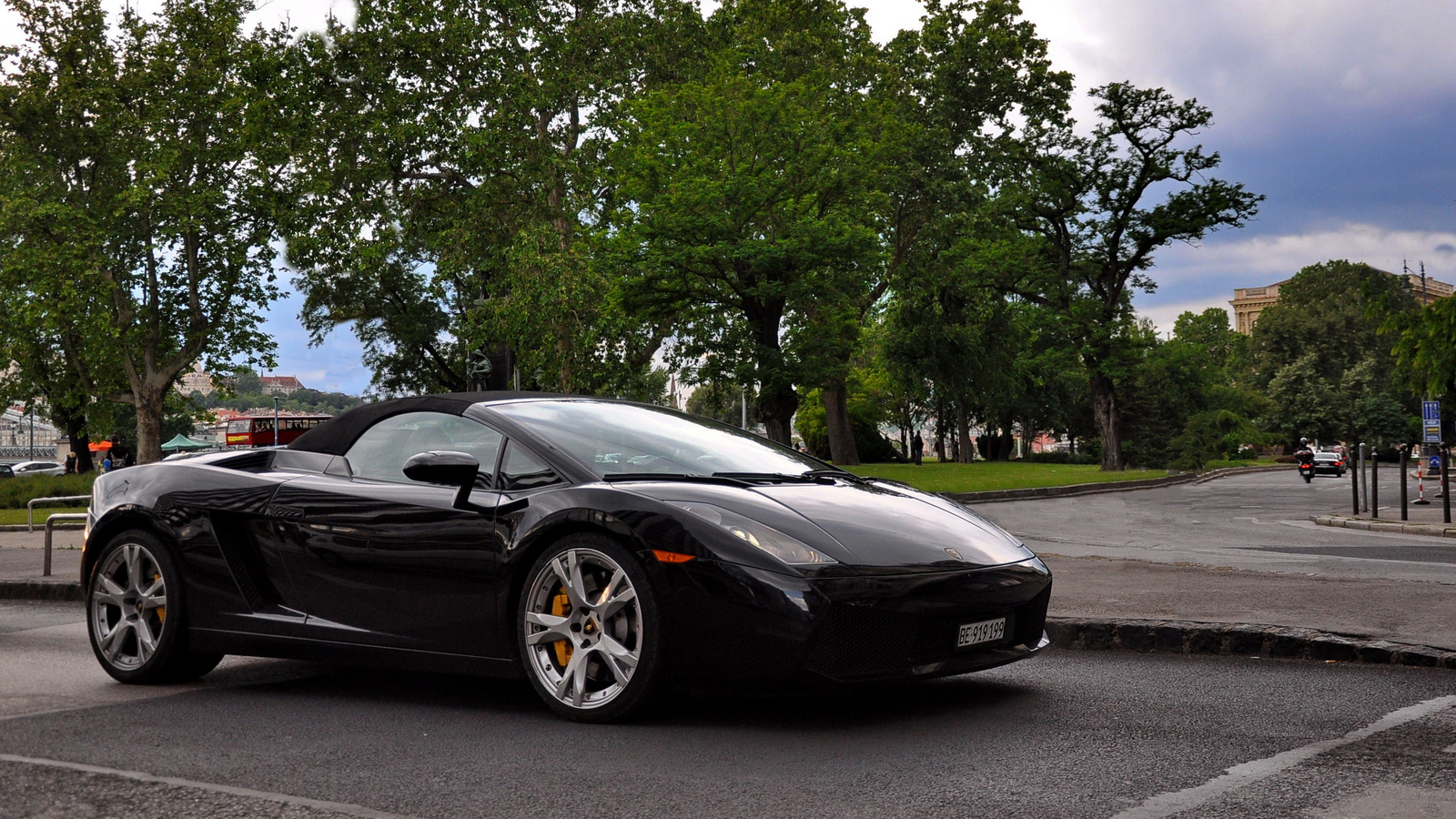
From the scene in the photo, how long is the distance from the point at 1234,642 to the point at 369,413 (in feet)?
14.5

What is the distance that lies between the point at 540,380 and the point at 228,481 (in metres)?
24.1

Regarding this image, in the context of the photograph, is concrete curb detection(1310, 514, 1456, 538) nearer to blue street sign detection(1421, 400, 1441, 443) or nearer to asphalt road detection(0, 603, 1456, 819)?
blue street sign detection(1421, 400, 1441, 443)

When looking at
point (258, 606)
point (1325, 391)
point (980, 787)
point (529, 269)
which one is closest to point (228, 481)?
point (258, 606)

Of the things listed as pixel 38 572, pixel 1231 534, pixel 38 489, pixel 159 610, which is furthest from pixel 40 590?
pixel 38 489

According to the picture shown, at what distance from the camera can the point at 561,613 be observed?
4.77m

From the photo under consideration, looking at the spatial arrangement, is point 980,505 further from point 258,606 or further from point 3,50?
point 3,50

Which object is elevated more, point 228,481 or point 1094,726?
point 228,481

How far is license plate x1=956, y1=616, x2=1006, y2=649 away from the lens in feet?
15.2

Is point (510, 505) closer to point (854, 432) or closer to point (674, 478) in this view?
point (674, 478)

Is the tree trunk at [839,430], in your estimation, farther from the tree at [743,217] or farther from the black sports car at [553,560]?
the black sports car at [553,560]

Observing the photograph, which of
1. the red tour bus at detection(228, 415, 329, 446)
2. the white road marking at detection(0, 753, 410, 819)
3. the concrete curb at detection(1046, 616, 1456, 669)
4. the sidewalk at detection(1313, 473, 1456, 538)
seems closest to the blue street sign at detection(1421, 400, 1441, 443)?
the sidewalk at detection(1313, 473, 1456, 538)

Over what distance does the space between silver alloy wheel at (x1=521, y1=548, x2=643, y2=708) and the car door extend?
202mm

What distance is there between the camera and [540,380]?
29.8m

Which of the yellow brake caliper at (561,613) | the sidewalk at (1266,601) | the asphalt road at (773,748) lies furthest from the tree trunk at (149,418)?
the yellow brake caliper at (561,613)
